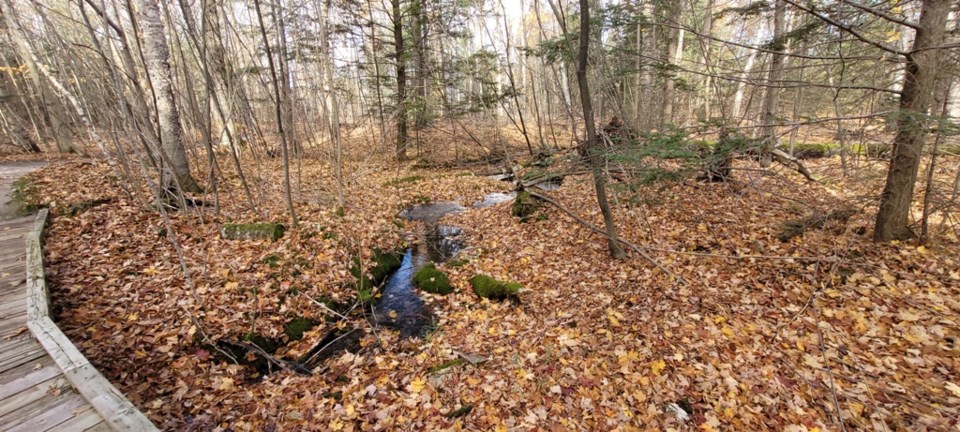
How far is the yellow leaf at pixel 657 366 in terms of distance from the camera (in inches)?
166

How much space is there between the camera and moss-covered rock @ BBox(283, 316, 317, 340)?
5695 mm

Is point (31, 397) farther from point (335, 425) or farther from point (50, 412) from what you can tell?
point (335, 425)

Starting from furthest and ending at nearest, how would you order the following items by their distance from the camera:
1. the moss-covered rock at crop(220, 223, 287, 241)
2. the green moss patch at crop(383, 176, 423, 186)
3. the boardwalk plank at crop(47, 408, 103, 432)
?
the green moss patch at crop(383, 176, 423, 186) → the moss-covered rock at crop(220, 223, 287, 241) → the boardwalk plank at crop(47, 408, 103, 432)

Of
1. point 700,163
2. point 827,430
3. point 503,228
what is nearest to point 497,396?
point 827,430

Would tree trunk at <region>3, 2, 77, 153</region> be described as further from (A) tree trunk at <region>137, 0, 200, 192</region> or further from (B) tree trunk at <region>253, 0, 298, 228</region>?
(B) tree trunk at <region>253, 0, 298, 228</region>

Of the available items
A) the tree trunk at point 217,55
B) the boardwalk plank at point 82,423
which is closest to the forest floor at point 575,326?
the boardwalk plank at point 82,423

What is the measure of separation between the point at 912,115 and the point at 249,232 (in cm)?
1012

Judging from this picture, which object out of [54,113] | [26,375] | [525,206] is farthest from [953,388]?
[54,113]

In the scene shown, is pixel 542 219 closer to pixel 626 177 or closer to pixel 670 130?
pixel 626 177

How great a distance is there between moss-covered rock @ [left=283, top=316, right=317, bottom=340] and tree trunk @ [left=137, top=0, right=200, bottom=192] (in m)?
3.95

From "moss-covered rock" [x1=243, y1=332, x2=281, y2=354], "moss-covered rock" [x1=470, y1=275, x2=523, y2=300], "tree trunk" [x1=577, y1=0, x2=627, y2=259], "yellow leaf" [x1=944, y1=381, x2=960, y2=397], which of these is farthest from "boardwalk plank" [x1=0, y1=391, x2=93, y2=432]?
"yellow leaf" [x1=944, y1=381, x2=960, y2=397]

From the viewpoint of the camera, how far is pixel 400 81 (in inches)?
579

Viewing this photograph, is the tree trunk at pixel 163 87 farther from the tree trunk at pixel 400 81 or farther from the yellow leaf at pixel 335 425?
the tree trunk at pixel 400 81

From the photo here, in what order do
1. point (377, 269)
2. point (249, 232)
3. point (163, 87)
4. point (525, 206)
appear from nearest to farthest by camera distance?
point (249, 232)
point (377, 269)
point (163, 87)
point (525, 206)
